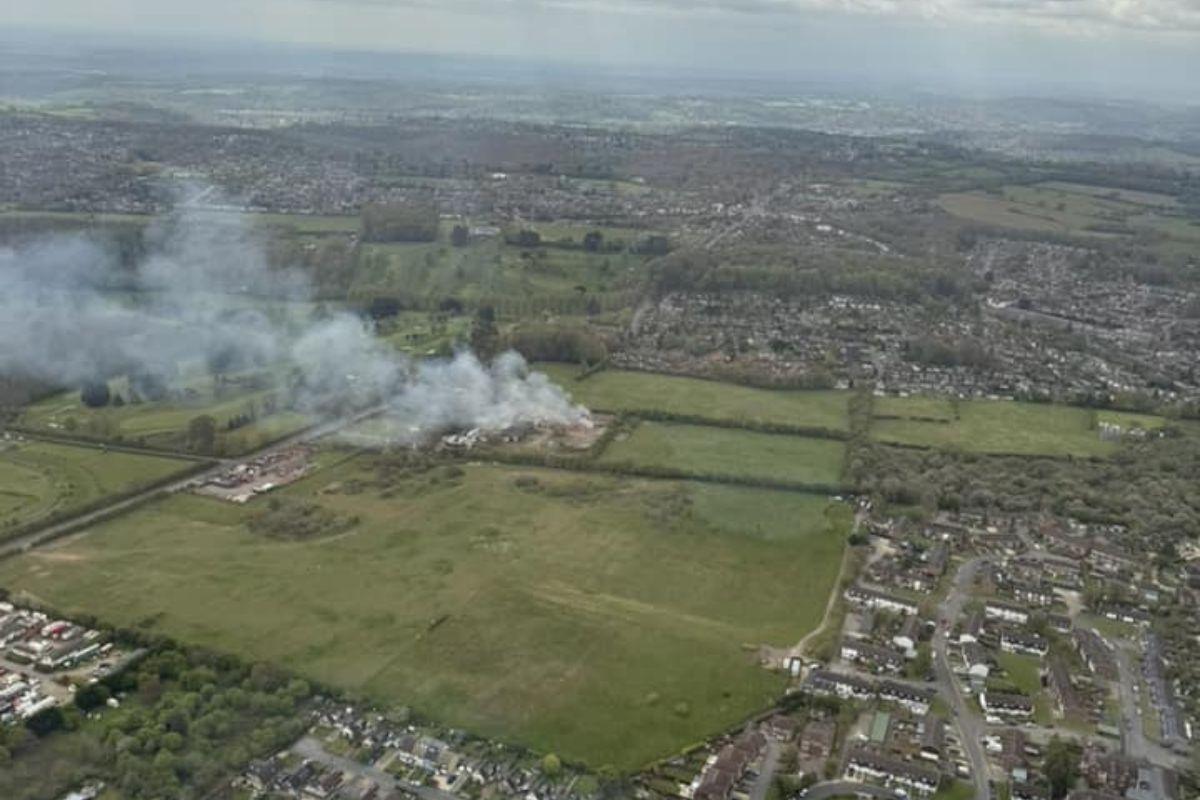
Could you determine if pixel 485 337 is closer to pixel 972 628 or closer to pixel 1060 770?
pixel 972 628

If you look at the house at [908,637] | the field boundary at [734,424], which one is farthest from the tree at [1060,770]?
the field boundary at [734,424]

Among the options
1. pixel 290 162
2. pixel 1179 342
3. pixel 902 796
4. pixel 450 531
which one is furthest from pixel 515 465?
pixel 290 162

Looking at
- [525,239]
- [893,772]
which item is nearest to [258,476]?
[893,772]

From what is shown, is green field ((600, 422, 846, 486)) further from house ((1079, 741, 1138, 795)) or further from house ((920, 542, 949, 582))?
house ((1079, 741, 1138, 795))

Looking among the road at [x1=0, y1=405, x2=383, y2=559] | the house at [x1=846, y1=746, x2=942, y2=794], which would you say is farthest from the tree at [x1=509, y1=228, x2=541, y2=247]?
the house at [x1=846, y1=746, x2=942, y2=794]

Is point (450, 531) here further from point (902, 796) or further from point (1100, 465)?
point (1100, 465)

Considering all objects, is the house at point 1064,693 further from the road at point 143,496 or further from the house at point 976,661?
the road at point 143,496
